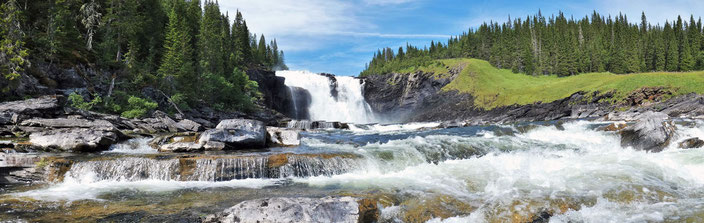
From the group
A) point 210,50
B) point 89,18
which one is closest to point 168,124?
point 89,18

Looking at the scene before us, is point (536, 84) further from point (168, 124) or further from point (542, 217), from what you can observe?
point (542, 217)

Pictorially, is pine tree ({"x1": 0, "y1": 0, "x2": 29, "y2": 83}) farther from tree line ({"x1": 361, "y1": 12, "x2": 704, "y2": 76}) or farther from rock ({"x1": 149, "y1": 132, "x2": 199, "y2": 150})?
tree line ({"x1": 361, "y1": 12, "x2": 704, "y2": 76})

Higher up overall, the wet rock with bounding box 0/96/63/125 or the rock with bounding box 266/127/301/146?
the wet rock with bounding box 0/96/63/125

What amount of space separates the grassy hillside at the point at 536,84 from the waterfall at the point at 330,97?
2172 centimetres

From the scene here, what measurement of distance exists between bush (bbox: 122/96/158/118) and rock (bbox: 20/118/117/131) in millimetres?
7910

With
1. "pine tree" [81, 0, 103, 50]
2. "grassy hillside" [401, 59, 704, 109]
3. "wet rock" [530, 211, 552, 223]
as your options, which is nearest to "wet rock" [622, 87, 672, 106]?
"grassy hillside" [401, 59, 704, 109]

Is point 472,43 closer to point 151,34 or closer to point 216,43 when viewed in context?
point 216,43

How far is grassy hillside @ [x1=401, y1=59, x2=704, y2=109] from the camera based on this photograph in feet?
154

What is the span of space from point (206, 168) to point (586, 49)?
104m

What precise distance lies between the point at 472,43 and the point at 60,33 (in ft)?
378

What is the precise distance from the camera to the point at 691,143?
58.0 feet

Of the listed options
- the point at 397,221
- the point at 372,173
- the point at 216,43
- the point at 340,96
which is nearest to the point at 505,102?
the point at 340,96

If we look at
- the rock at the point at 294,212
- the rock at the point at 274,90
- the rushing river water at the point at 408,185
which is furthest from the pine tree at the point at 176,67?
the rock at the point at 294,212

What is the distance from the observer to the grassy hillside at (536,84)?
4697cm
